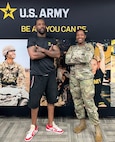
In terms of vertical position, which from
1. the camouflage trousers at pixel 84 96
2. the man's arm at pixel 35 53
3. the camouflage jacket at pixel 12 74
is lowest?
the camouflage trousers at pixel 84 96

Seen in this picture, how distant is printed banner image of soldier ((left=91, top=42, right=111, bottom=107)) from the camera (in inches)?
142

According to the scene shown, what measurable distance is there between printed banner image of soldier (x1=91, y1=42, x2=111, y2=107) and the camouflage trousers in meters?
0.63

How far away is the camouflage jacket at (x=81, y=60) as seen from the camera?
3014 millimetres

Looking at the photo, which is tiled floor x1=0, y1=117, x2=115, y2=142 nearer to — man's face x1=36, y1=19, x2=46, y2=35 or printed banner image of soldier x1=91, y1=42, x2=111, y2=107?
printed banner image of soldier x1=91, y1=42, x2=111, y2=107

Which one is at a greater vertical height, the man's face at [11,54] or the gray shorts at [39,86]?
the man's face at [11,54]

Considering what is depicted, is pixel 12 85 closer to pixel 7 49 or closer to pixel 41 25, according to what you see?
pixel 7 49

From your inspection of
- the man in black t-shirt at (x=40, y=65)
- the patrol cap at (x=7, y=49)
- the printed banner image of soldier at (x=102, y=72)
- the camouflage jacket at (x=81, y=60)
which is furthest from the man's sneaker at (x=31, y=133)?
the patrol cap at (x=7, y=49)

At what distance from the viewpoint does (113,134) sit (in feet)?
10.2

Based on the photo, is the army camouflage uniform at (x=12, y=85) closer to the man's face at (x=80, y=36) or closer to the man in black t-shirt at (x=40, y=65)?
the man in black t-shirt at (x=40, y=65)

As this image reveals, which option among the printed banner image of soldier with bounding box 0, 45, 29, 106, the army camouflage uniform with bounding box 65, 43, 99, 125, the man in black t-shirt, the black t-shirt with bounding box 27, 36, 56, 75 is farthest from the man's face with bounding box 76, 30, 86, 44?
the printed banner image of soldier with bounding box 0, 45, 29, 106

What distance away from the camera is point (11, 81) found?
372 cm

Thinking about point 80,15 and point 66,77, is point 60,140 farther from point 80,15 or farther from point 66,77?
point 80,15

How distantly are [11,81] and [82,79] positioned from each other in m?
1.28

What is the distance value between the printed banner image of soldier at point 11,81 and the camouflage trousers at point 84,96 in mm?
979
